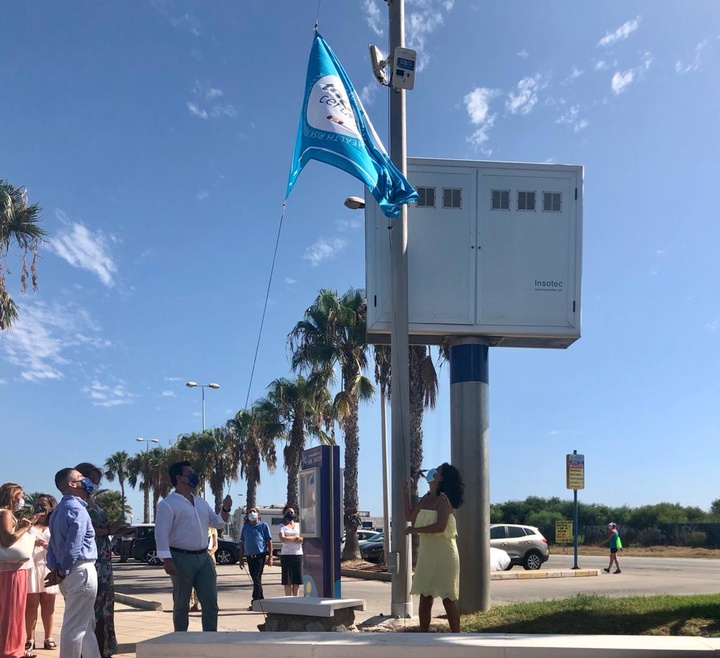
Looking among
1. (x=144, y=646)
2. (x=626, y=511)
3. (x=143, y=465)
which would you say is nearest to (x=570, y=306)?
(x=144, y=646)

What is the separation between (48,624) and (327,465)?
3.35 m

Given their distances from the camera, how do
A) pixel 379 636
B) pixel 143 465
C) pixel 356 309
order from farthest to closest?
pixel 143 465 < pixel 356 309 < pixel 379 636

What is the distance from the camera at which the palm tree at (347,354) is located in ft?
87.1

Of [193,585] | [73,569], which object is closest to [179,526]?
[193,585]

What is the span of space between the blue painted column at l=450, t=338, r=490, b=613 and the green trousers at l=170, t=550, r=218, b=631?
11.7ft

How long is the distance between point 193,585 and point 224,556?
869 inches

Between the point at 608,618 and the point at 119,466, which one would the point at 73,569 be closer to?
the point at 608,618

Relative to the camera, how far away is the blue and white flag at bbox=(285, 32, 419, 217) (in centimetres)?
944

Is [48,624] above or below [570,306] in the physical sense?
below

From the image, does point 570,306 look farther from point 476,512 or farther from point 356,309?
point 356,309

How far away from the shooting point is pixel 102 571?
679 centimetres

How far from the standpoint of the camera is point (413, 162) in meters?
→ 10.4

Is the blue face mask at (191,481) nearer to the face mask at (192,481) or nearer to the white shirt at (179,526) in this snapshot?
the face mask at (192,481)

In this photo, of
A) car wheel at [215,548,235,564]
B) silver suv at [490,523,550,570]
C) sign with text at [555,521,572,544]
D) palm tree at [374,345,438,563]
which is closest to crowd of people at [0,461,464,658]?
palm tree at [374,345,438,563]
